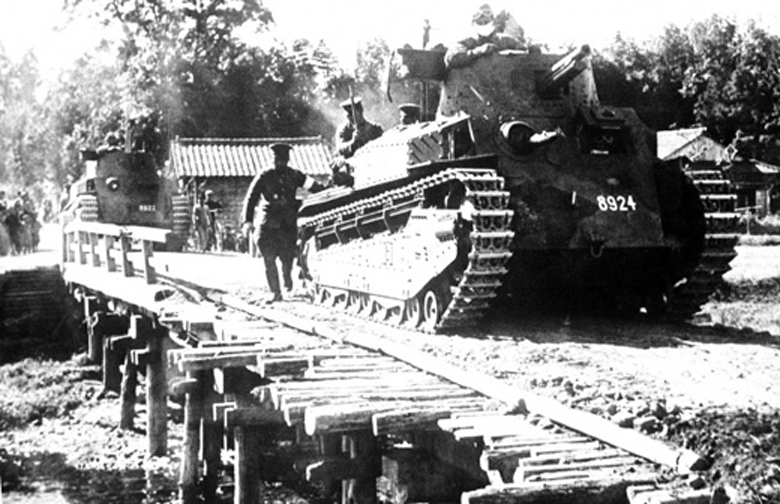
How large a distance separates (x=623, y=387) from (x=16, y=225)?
29.2m

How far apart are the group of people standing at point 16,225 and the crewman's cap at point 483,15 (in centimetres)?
→ 2295

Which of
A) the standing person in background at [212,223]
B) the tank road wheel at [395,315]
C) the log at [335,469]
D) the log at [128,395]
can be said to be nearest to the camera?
the log at [335,469]

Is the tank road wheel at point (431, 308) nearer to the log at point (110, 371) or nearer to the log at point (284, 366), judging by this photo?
the log at point (284, 366)

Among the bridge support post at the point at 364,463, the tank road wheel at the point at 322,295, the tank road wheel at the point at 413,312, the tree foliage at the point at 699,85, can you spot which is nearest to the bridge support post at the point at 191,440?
the tank road wheel at the point at 413,312

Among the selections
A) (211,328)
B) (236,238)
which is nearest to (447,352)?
(211,328)

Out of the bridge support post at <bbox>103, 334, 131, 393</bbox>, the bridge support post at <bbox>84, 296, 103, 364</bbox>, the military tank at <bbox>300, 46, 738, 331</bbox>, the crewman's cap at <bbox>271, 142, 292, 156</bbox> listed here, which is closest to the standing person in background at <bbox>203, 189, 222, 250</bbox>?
the bridge support post at <bbox>84, 296, 103, 364</bbox>

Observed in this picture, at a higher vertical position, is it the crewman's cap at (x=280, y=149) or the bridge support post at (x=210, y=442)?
the crewman's cap at (x=280, y=149)

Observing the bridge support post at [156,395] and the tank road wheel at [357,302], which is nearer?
the tank road wheel at [357,302]

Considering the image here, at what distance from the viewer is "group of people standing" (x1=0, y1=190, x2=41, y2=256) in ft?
108

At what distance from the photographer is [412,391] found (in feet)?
24.0

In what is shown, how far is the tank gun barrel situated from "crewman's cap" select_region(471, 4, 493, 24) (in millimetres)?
1187

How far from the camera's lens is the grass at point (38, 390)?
52.2 feet

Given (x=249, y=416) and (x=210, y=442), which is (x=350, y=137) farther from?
(x=249, y=416)

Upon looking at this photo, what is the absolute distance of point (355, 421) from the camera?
664 centimetres
